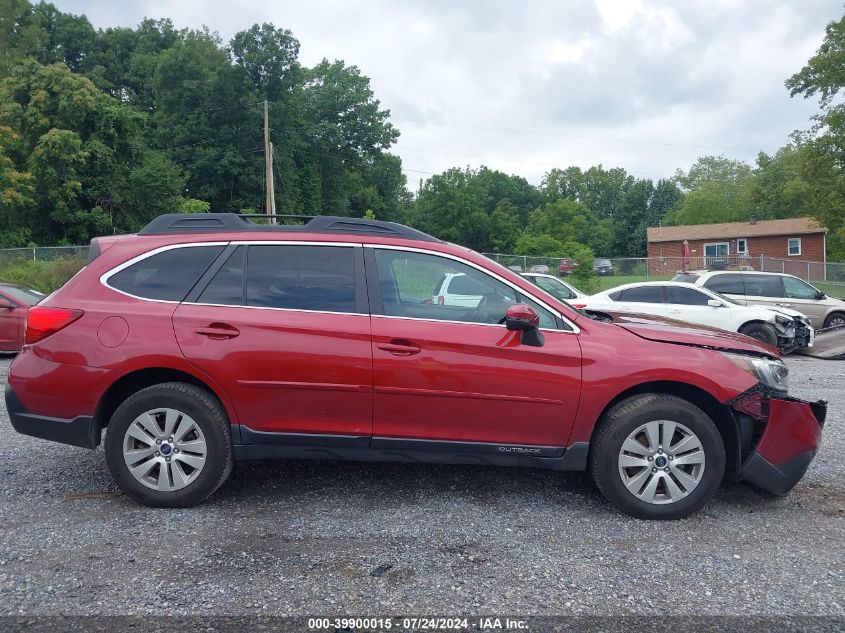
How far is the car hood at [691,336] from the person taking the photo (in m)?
4.31

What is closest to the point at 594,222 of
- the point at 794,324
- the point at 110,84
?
the point at 110,84

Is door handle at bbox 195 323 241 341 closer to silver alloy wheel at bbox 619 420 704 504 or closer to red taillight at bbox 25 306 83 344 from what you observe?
red taillight at bbox 25 306 83 344

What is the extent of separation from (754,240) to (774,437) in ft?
170

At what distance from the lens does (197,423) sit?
13.8 ft

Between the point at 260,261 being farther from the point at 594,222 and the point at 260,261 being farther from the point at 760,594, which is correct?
the point at 594,222

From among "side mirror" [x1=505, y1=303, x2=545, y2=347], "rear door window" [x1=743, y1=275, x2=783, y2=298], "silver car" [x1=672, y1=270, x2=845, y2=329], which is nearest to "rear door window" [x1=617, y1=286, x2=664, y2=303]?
"silver car" [x1=672, y1=270, x2=845, y2=329]

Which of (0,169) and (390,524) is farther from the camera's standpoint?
(0,169)

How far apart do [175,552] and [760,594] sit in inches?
120

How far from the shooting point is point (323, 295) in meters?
4.36

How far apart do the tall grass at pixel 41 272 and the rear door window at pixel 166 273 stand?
70.8 feet

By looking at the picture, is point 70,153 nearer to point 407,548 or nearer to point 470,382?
point 470,382

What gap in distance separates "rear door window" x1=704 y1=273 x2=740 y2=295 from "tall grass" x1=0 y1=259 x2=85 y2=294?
20578 mm

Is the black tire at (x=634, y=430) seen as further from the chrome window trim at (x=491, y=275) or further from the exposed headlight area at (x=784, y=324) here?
the exposed headlight area at (x=784, y=324)

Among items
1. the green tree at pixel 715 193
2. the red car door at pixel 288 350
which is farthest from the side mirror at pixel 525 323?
the green tree at pixel 715 193
